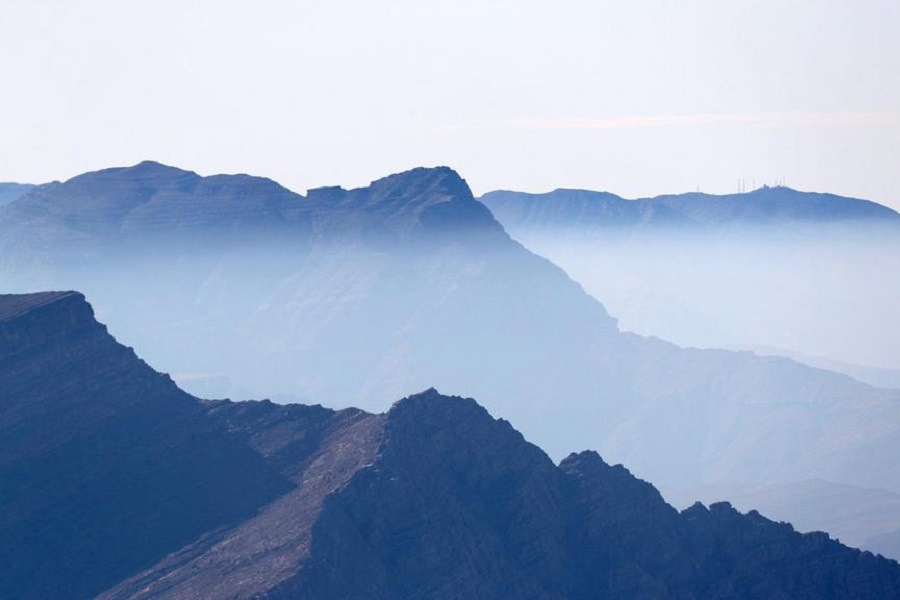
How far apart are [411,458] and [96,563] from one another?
1050 inches

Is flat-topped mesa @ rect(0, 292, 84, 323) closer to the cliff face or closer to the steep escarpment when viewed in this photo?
the cliff face

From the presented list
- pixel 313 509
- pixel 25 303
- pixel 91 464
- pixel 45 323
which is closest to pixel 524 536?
pixel 313 509

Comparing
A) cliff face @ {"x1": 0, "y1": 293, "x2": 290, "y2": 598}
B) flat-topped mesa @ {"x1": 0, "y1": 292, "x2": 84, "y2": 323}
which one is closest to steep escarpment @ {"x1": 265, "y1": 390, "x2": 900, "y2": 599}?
cliff face @ {"x1": 0, "y1": 293, "x2": 290, "y2": 598}

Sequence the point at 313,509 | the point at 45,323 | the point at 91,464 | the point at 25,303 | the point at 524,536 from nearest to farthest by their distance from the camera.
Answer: the point at 313,509
the point at 91,464
the point at 524,536
the point at 45,323
the point at 25,303

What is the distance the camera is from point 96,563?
14800 centimetres

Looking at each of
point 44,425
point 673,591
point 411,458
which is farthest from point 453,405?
A: point 44,425

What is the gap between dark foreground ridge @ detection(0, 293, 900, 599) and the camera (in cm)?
14550

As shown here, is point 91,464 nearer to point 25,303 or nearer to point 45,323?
point 45,323

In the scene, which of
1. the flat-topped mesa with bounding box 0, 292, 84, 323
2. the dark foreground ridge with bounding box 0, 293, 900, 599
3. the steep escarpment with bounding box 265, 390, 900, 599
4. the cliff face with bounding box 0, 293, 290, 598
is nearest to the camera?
the dark foreground ridge with bounding box 0, 293, 900, 599

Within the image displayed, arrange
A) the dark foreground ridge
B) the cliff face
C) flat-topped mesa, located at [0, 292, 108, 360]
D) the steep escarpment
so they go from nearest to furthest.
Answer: the dark foreground ridge, the steep escarpment, the cliff face, flat-topped mesa, located at [0, 292, 108, 360]

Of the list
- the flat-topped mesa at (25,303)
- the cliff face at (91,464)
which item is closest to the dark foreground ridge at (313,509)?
the cliff face at (91,464)

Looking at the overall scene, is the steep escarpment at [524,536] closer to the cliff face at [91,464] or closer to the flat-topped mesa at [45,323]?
the cliff face at [91,464]

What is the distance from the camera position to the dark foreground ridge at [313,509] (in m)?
146

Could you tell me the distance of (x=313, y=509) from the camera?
147625 millimetres
